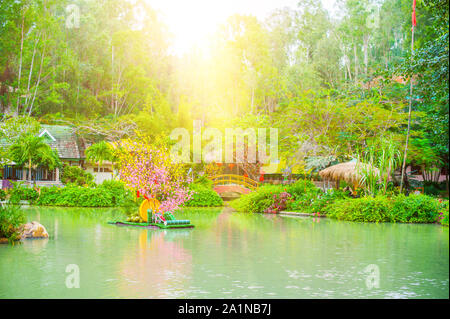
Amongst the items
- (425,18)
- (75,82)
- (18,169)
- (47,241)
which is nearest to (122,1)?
(75,82)

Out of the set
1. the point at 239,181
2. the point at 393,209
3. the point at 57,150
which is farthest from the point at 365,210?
the point at 57,150

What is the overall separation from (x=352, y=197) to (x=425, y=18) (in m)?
15.8

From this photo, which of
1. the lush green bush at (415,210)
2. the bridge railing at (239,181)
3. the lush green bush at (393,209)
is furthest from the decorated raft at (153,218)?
the bridge railing at (239,181)

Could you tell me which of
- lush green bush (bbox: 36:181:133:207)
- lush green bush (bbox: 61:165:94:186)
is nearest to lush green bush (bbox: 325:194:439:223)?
lush green bush (bbox: 36:181:133:207)

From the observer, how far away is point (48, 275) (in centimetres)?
910

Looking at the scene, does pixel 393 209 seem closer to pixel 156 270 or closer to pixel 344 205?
pixel 344 205

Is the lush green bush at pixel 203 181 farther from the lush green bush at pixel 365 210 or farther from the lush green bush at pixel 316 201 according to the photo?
the lush green bush at pixel 365 210

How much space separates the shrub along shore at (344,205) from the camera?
63.5 ft

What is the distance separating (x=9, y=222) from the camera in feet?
41.9

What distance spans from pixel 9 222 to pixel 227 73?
1473 inches

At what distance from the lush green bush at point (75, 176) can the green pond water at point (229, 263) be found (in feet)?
50.2

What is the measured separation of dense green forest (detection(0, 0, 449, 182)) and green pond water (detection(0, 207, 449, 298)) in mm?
12138

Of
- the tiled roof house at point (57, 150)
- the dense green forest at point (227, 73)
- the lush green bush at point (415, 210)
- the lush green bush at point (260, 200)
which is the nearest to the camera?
the lush green bush at point (415, 210)
